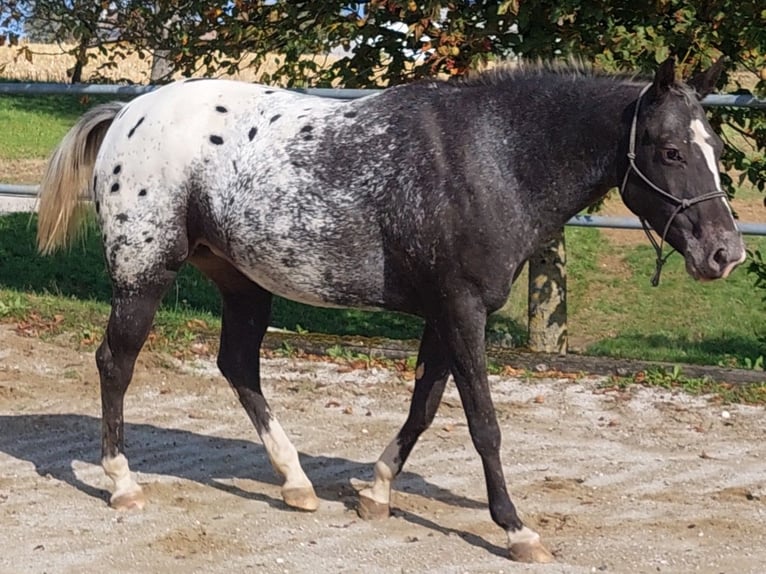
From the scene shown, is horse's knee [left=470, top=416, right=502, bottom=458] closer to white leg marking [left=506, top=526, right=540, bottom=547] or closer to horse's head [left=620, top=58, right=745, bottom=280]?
white leg marking [left=506, top=526, right=540, bottom=547]

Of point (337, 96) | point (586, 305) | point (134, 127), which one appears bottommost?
point (586, 305)

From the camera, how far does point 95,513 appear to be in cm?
532

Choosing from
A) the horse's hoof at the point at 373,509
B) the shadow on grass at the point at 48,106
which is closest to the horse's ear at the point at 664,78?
the horse's hoof at the point at 373,509

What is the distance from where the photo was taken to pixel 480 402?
4.83 meters

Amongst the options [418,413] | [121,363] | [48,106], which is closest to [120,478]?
[121,363]

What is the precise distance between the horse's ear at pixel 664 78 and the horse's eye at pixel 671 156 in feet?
0.70

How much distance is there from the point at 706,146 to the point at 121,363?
2.75 meters

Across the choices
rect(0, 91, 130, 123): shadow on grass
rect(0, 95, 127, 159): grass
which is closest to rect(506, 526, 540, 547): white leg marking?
rect(0, 95, 127, 159): grass

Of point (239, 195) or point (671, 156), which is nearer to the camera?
point (671, 156)

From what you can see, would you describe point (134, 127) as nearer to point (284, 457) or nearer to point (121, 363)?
point (121, 363)

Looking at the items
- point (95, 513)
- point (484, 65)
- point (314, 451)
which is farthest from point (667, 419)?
point (95, 513)

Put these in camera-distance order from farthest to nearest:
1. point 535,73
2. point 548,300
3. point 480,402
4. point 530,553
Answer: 1. point 548,300
2. point 535,73
3. point 480,402
4. point 530,553

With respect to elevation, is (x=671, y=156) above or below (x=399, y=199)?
above

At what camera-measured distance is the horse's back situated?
5023 millimetres
